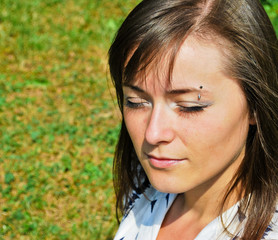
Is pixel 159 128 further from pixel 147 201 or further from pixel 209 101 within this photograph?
pixel 147 201

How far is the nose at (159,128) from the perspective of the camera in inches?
76.9

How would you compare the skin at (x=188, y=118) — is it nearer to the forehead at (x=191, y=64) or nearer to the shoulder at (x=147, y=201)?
the forehead at (x=191, y=64)

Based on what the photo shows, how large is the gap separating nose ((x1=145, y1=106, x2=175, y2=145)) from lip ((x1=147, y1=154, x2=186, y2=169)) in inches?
3.6

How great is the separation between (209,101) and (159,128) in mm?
230

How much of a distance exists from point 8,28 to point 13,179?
2.68m

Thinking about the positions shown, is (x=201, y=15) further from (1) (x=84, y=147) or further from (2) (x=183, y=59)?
(1) (x=84, y=147)

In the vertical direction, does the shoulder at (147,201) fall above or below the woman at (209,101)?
below

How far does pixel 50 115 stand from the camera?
17.0 feet

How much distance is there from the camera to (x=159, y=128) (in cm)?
196

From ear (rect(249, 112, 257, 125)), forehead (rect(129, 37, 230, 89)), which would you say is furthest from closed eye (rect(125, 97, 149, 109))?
ear (rect(249, 112, 257, 125))

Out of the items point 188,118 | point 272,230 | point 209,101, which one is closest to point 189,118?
point 188,118

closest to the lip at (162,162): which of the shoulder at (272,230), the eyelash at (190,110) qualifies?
the eyelash at (190,110)

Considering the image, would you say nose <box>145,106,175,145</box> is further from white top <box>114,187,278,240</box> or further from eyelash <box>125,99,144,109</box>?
white top <box>114,187,278,240</box>

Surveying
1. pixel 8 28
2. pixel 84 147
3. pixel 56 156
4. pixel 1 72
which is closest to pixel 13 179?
pixel 56 156
